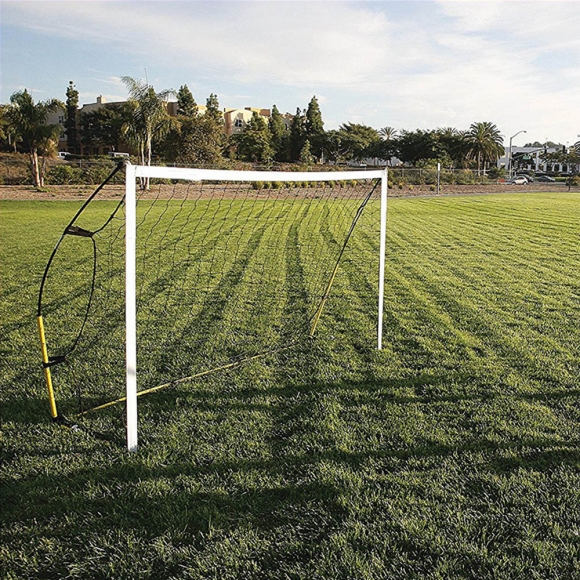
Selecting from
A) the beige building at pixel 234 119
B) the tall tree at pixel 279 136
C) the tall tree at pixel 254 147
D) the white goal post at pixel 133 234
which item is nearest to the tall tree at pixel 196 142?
the tall tree at pixel 254 147

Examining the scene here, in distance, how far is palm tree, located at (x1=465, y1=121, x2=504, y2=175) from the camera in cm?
6562

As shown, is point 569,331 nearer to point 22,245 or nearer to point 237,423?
point 237,423

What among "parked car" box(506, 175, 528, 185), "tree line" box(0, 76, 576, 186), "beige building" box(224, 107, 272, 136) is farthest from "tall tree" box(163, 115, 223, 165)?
"beige building" box(224, 107, 272, 136)

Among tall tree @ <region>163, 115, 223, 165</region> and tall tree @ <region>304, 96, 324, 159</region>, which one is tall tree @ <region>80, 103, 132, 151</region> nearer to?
tall tree @ <region>304, 96, 324, 159</region>

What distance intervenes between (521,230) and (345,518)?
48.0 feet

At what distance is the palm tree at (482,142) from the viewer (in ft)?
215

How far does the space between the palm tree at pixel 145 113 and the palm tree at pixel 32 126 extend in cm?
408

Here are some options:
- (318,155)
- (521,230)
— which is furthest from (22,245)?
(318,155)

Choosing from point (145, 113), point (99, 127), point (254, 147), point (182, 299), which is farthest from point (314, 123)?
point (182, 299)

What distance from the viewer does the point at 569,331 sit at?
20.7 feet

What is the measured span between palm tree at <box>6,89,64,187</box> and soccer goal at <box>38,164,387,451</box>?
1719 cm

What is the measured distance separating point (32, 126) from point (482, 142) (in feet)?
172

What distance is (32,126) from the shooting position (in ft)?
93.2

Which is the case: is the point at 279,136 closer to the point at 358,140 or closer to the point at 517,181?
the point at 358,140
